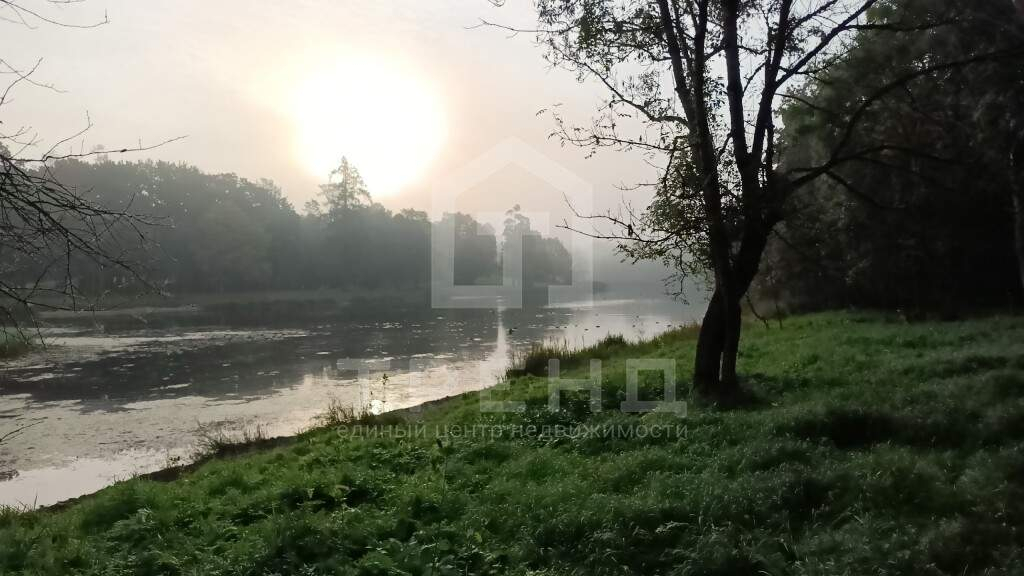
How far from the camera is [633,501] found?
562 cm

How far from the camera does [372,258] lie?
75.7 metres

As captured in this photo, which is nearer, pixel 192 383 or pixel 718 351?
pixel 718 351

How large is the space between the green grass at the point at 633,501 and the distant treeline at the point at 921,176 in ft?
13.0

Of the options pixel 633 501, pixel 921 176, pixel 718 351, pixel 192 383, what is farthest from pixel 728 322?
pixel 192 383

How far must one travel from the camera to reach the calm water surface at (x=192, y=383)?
11.4 m

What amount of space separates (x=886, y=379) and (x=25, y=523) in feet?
36.6

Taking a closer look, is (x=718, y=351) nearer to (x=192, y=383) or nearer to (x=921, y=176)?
(x=921, y=176)

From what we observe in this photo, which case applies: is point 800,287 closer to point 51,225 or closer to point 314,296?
point 51,225

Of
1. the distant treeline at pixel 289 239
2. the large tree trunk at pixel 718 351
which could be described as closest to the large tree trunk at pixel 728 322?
A: the large tree trunk at pixel 718 351

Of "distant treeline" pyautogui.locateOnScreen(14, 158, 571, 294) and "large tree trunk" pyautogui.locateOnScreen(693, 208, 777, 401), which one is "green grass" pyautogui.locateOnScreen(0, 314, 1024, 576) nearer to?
"large tree trunk" pyautogui.locateOnScreen(693, 208, 777, 401)

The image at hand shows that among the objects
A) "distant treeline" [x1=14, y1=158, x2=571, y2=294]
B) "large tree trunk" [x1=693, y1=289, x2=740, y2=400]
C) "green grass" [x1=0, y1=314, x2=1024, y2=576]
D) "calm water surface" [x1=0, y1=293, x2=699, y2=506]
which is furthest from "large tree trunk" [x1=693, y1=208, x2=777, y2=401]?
"distant treeline" [x1=14, y1=158, x2=571, y2=294]

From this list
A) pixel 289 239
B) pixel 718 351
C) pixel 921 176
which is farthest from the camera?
pixel 289 239

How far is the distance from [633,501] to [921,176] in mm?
6943

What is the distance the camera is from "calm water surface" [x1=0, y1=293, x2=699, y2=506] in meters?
11.4
